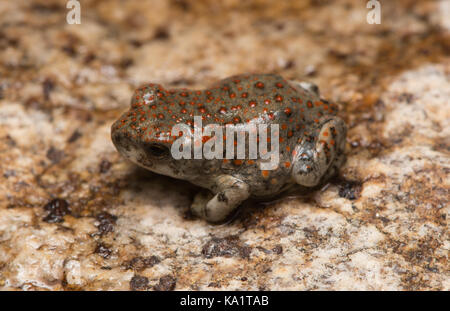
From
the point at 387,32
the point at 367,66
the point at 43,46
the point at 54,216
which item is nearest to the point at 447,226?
the point at 367,66

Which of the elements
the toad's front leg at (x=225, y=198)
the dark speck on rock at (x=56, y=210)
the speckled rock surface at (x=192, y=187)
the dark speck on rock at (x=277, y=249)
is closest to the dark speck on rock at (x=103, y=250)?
the speckled rock surface at (x=192, y=187)

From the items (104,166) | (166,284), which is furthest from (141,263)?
(104,166)

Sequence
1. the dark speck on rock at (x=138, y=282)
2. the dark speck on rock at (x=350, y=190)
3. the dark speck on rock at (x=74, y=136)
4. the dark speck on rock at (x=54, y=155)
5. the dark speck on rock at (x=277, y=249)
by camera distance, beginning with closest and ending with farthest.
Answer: the dark speck on rock at (x=138, y=282), the dark speck on rock at (x=277, y=249), the dark speck on rock at (x=350, y=190), the dark speck on rock at (x=54, y=155), the dark speck on rock at (x=74, y=136)

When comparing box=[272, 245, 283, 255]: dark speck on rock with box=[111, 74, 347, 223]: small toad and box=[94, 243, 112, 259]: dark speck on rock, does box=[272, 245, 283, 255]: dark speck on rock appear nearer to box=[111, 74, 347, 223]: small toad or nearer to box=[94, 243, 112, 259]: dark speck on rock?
box=[111, 74, 347, 223]: small toad

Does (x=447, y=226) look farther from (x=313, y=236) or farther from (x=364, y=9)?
(x=364, y=9)

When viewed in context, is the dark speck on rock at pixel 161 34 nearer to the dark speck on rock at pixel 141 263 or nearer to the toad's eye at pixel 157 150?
the toad's eye at pixel 157 150

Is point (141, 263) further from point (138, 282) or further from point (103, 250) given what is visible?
point (103, 250)

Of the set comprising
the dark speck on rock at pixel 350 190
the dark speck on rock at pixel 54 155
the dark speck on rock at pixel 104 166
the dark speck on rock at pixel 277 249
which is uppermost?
the dark speck on rock at pixel 54 155

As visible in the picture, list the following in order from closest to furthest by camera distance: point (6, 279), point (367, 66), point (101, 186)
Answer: point (6, 279) → point (101, 186) → point (367, 66)
